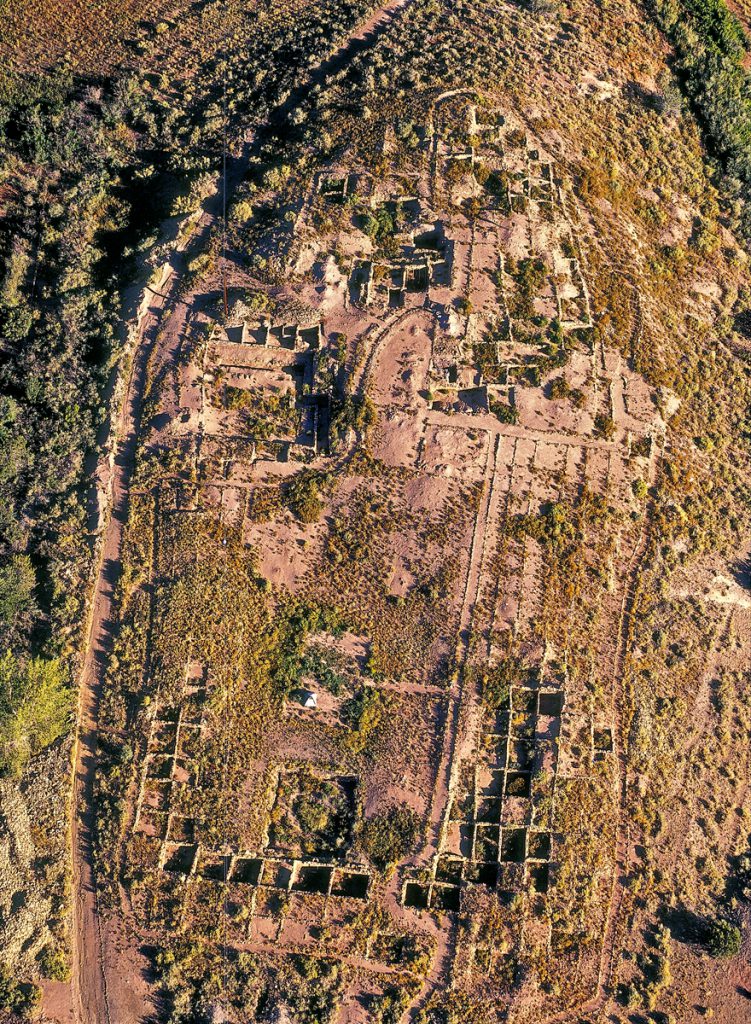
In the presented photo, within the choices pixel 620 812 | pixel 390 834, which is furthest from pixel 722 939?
pixel 390 834

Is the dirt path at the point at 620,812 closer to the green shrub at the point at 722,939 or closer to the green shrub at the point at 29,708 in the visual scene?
the green shrub at the point at 722,939

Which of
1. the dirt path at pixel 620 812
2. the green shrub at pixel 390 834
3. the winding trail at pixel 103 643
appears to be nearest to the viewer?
the green shrub at pixel 390 834

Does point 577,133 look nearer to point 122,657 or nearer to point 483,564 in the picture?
point 483,564

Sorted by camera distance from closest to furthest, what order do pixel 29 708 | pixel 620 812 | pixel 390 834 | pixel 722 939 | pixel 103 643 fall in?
pixel 390 834 → pixel 29 708 → pixel 722 939 → pixel 620 812 → pixel 103 643

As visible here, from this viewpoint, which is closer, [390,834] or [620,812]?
[390,834]

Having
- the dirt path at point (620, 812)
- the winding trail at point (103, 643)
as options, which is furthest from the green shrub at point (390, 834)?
the winding trail at point (103, 643)

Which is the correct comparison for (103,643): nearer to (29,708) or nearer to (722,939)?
(29,708)

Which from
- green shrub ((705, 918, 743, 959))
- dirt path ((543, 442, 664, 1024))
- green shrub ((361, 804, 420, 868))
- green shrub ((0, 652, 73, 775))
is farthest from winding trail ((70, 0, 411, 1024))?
green shrub ((705, 918, 743, 959))

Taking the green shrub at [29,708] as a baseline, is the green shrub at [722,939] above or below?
below

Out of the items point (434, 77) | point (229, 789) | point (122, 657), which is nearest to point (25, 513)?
point (122, 657)
